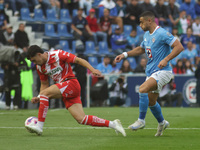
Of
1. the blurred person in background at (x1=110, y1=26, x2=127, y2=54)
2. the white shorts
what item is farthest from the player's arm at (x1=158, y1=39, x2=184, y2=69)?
the blurred person in background at (x1=110, y1=26, x2=127, y2=54)

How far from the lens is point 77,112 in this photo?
8.31 meters

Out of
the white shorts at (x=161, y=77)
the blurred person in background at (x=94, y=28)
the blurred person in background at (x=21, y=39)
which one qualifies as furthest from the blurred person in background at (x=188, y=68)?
the white shorts at (x=161, y=77)

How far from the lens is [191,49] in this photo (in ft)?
80.7

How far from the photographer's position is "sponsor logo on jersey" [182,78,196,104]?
792 inches

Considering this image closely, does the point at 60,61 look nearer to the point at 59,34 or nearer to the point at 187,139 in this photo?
the point at 187,139

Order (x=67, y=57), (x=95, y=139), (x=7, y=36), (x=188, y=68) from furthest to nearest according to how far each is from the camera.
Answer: (x=188, y=68), (x=7, y=36), (x=67, y=57), (x=95, y=139)

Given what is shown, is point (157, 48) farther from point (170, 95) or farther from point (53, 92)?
point (170, 95)

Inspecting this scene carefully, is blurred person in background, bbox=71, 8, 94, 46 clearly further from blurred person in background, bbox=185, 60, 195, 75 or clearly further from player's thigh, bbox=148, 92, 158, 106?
player's thigh, bbox=148, 92, 158, 106

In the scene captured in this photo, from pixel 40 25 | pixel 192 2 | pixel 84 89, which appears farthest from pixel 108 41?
pixel 192 2

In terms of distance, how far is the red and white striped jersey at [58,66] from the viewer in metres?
8.40

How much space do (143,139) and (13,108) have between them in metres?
10.5

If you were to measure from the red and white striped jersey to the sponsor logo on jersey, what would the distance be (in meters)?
12.3

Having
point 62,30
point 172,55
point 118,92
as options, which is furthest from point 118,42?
point 172,55

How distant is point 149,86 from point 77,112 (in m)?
1.34
